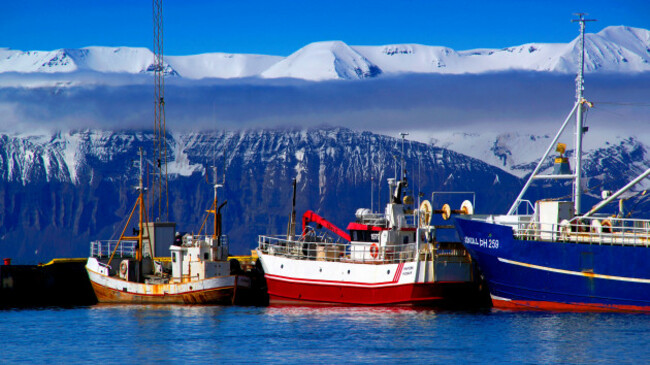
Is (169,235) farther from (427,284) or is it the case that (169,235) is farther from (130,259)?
(427,284)

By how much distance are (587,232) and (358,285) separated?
16.0 meters

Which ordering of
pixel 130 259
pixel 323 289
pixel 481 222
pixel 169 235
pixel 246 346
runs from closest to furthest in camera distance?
pixel 246 346, pixel 481 222, pixel 323 289, pixel 130 259, pixel 169 235

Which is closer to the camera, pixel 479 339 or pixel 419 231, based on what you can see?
pixel 479 339

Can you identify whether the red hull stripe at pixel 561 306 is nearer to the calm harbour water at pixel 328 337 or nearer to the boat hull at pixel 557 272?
the boat hull at pixel 557 272

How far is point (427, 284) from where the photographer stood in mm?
65688

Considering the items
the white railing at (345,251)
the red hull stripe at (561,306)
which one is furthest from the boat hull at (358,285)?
the red hull stripe at (561,306)

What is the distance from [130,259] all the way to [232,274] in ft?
27.9

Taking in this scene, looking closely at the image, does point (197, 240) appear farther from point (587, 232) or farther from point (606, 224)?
point (606, 224)

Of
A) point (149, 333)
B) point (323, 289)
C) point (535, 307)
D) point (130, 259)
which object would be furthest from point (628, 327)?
point (130, 259)

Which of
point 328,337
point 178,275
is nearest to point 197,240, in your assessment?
point 178,275

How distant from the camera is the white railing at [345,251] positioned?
68.7m

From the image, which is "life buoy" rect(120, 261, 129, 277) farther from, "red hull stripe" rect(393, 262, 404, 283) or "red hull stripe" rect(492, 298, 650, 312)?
"red hull stripe" rect(492, 298, 650, 312)

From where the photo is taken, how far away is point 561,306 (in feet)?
204

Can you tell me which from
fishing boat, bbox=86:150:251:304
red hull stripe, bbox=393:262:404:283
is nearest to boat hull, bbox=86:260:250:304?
fishing boat, bbox=86:150:251:304
